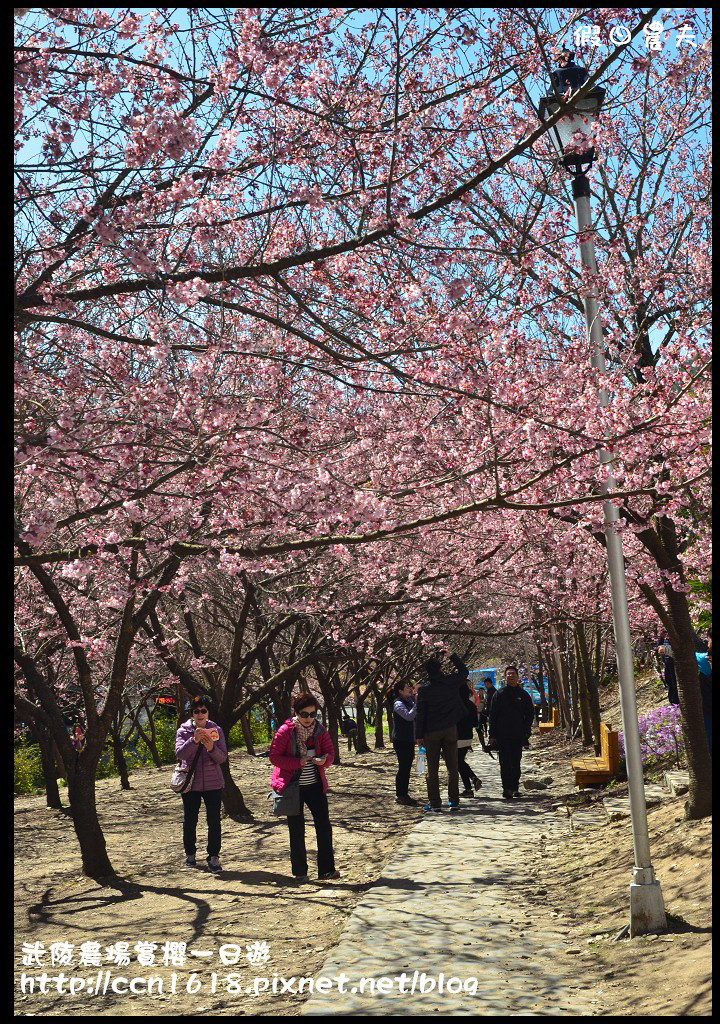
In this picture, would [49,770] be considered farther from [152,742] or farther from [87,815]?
[152,742]

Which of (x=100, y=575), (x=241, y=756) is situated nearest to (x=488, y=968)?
(x=100, y=575)

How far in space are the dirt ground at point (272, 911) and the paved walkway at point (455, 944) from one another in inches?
8.0

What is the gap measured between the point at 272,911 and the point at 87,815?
313cm

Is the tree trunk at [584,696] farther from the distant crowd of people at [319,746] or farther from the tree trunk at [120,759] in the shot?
the tree trunk at [120,759]

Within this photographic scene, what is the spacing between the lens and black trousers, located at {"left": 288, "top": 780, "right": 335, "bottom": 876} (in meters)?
9.18

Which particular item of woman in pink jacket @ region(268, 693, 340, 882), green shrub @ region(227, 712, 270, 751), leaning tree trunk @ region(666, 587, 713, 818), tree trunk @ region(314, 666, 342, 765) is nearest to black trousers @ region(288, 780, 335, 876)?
woman in pink jacket @ region(268, 693, 340, 882)

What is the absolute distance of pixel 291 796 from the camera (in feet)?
29.9

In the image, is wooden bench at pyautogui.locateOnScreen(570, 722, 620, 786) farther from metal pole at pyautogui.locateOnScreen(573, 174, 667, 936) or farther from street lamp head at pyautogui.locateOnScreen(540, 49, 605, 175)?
street lamp head at pyautogui.locateOnScreen(540, 49, 605, 175)

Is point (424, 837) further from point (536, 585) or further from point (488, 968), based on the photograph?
point (536, 585)

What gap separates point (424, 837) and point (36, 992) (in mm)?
5642

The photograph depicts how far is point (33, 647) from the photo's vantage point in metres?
16.9

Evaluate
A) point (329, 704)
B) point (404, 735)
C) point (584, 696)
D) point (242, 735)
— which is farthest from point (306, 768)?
point (242, 735)

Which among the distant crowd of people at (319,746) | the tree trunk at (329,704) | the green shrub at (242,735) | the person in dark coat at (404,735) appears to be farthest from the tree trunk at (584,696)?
the green shrub at (242,735)

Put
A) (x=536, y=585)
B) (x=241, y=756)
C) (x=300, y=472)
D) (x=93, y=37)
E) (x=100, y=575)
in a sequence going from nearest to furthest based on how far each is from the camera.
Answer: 1. (x=93, y=37)
2. (x=300, y=472)
3. (x=100, y=575)
4. (x=536, y=585)
5. (x=241, y=756)
